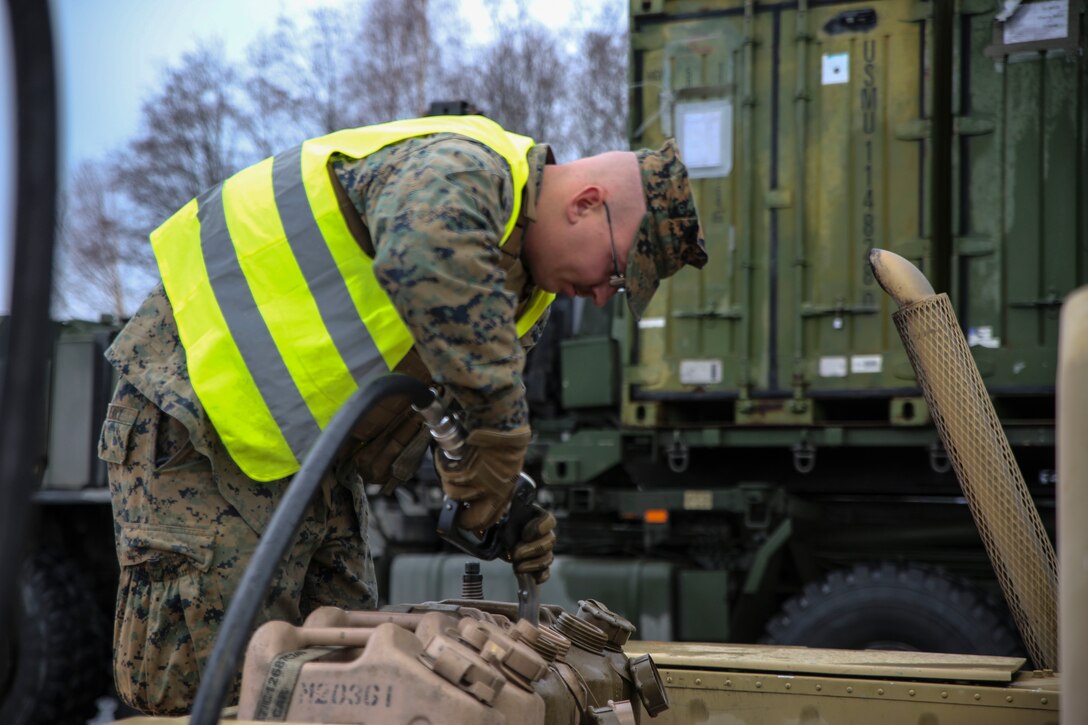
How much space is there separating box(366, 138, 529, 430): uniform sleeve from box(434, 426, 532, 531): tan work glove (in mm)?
28

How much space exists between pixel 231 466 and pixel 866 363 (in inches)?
166

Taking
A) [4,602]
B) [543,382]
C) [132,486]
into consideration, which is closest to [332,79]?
[543,382]

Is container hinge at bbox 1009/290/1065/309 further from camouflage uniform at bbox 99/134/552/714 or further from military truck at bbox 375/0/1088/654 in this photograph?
camouflage uniform at bbox 99/134/552/714

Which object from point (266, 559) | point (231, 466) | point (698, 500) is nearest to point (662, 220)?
point (231, 466)

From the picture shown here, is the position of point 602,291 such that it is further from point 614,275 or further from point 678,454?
point 678,454

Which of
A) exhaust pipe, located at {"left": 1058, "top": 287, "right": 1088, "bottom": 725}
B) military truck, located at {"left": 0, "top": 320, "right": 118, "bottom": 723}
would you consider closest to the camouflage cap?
exhaust pipe, located at {"left": 1058, "top": 287, "right": 1088, "bottom": 725}

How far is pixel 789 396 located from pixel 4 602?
220 inches

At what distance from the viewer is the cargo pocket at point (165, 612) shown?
2562 millimetres

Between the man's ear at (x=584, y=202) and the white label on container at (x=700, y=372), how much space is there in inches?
160

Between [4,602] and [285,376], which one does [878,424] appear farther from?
[4,602]

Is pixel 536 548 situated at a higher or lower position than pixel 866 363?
lower

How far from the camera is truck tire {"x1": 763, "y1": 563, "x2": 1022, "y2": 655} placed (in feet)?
19.5

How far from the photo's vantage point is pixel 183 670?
262cm

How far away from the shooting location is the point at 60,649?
7.47 m
